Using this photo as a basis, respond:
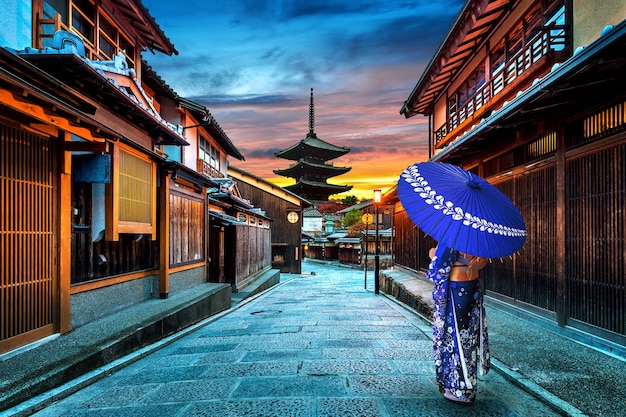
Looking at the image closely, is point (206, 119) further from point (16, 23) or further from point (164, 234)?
point (16, 23)

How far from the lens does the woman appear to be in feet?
15.3

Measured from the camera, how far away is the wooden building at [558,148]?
620cm

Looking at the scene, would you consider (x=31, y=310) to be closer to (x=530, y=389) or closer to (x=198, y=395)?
(x=198, y=395)

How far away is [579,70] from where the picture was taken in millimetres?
5703

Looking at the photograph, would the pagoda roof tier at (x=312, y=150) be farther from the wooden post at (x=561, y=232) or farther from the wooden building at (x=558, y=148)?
the wooden post at (x=561, y=232)

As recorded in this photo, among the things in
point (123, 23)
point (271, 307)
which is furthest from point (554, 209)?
point (123, 23)

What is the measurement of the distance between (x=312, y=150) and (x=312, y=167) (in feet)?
7.15

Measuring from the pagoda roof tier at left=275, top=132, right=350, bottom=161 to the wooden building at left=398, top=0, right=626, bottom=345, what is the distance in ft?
129

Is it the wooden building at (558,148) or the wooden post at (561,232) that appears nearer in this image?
the wooden building at (558,148)

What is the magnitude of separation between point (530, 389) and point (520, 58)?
1004cm

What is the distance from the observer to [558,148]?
25.6ft

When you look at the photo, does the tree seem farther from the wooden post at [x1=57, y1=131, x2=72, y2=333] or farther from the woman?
the woman

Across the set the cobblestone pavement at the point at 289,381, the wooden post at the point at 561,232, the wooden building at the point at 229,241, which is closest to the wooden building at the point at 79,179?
the cobblestone pavement at the point at 289,381

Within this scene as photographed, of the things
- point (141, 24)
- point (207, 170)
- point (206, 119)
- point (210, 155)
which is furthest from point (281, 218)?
point (141, 24)
